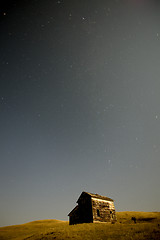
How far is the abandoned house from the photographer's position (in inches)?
819

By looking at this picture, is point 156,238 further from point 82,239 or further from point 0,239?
point 0,239

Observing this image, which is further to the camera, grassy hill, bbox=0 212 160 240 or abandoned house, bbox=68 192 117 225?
abandoned house, bbox=68 192 117 225

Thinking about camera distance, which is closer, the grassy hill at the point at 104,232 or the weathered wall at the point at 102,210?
the grassy hill at the point at 104,232

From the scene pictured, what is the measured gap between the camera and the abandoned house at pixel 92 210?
68.3ft

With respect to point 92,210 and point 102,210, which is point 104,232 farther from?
point 102,210

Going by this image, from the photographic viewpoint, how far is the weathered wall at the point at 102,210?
823 inches

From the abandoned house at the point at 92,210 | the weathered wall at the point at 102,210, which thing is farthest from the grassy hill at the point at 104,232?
the weathered wall at the point at 102,210

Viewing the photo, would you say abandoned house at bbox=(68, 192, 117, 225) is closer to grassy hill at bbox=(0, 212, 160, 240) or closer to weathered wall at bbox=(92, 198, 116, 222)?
weathered wall at bbox=(92, 198, 116, 222)

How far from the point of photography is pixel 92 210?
20.7 m

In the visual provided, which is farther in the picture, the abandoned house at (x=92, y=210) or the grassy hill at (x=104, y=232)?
the abandoned house at (x=92, y=210)

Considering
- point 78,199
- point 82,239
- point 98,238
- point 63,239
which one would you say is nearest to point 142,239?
point 98,238

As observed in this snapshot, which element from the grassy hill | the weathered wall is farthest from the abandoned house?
the grassy hill

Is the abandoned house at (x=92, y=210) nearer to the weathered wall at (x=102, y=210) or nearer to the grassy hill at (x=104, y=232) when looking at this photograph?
the weathered wall at (x=102, y=210)

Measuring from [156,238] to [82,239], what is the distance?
5615mm
